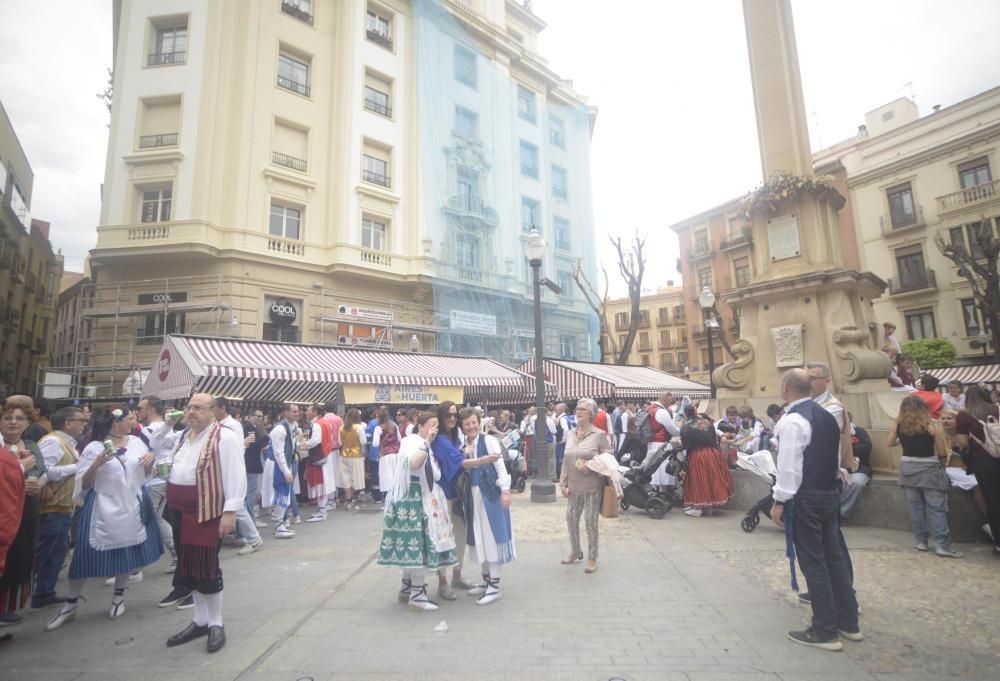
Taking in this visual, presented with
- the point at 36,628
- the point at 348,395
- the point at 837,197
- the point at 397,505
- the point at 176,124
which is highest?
the point at 176,124

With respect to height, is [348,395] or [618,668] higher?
[348,395]

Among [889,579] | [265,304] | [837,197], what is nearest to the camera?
[889,579]

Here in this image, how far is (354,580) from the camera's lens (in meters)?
5.45

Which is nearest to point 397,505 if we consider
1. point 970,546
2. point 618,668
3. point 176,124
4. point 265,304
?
point 618,668

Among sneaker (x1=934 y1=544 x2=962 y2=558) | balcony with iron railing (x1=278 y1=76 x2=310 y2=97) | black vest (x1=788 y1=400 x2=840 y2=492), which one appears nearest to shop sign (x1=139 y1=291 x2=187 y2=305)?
balcony with iron railing (x1=278 y1=76 x2=310 y2=97)

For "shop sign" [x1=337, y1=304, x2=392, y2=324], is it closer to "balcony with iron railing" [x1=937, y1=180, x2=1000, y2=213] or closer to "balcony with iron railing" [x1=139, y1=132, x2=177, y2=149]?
"balcony with iron railing" [x1=139, y1=132, x2=177, y2=149]

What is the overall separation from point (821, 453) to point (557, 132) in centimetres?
3320

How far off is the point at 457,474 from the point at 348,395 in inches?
342

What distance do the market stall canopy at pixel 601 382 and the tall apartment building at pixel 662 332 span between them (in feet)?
94.1

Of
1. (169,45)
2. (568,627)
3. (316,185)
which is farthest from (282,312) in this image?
(568,627)

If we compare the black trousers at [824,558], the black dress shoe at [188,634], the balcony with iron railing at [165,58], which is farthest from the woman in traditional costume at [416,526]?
the balcony with iron railing at [165,58]

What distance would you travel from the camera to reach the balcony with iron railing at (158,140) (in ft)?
63.9

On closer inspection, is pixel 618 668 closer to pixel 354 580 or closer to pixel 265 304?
pixel 354 580

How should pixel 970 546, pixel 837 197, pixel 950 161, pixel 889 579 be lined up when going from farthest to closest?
pixel 950 161, pixel 837 197, pixel 970 546, pixel 889 579
